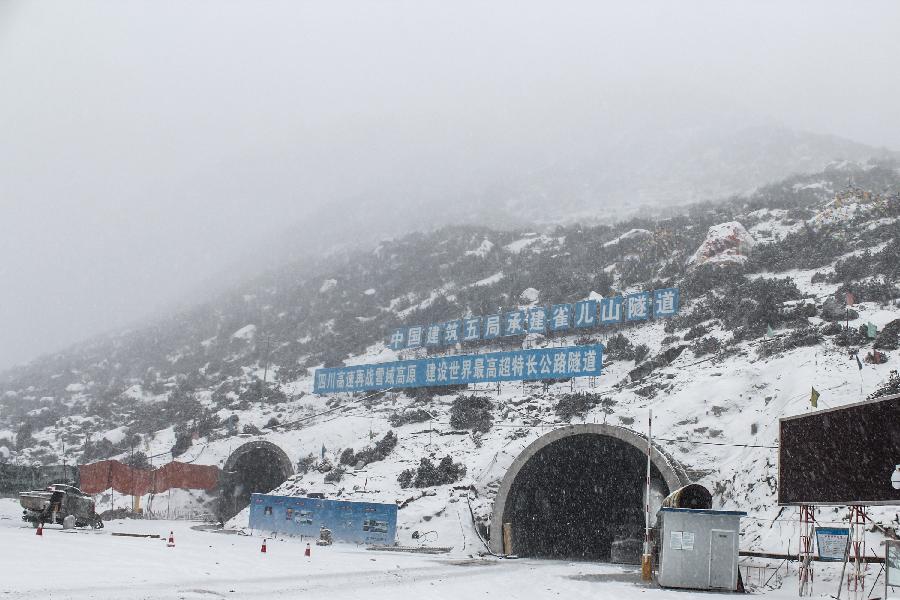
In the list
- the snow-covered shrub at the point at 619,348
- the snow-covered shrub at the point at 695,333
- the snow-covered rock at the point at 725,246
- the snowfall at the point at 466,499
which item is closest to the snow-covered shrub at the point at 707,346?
the snowfall at the point at 466,499

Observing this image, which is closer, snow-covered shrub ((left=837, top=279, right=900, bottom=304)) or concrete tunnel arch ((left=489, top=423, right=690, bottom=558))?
concrete tunnel arch ((left=489, top=423, right=690, bottom=558))

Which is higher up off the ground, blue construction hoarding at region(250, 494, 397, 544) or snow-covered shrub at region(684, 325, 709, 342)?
snow-covered shrub at region(684, 325, 709, 342)

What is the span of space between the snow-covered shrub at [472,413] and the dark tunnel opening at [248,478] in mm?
11035

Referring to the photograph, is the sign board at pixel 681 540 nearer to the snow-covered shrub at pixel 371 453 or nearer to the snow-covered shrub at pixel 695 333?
the snow-covered shrub at pixel 371 453

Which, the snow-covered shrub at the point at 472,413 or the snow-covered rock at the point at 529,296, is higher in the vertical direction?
the snow-covered rock at the point at 529,296

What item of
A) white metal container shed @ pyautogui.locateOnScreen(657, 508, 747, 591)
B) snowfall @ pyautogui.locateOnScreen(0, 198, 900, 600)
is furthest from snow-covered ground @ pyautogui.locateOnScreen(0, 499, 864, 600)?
white metal container shed @ pyautogui.locateOnScreen(657, 508, 747, 591)

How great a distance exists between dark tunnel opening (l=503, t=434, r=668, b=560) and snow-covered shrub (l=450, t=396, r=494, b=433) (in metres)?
7.10

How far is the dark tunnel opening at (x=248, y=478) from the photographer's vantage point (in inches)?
1801

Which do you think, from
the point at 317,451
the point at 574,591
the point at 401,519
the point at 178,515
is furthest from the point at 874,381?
the point at 178,515

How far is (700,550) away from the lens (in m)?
21.1

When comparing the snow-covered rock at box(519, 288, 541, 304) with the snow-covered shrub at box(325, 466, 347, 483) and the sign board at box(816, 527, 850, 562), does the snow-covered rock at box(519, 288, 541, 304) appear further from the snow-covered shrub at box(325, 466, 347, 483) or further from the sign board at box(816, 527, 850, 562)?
the sign board at box(816, 527, 850, 562)

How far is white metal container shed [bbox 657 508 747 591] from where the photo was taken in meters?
20.9

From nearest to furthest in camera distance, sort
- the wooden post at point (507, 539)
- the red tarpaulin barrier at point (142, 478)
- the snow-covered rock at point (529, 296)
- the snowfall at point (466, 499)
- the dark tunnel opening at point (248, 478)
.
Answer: the snowfall at point (466, 499) < the wooden post at point (507, 539) < the red tarpaulin barrier at point (142, 478) < the dark tunnel opening at point (248, 478) < the snow-covered rock at point (529, 296)

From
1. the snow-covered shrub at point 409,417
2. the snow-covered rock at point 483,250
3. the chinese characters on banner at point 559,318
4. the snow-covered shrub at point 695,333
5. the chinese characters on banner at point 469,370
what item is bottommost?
the snow-covered shrub at point 409,417
